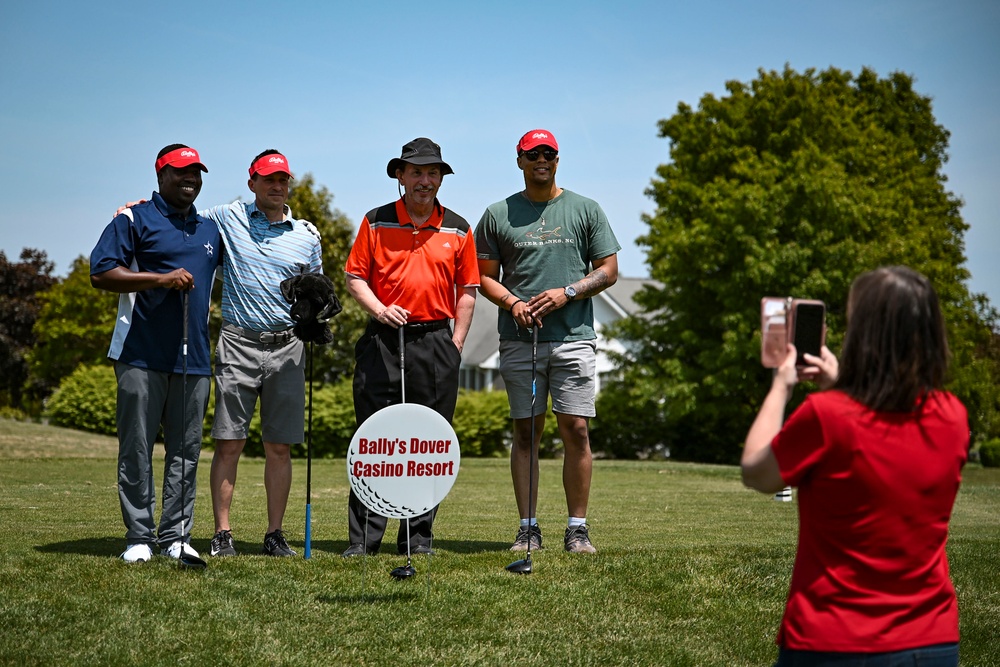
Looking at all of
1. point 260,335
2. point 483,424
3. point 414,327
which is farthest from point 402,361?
point 483,424

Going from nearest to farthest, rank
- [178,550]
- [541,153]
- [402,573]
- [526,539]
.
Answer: [402,573], [178,550], [526,539], [541,153]

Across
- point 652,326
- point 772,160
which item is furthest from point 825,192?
Answer: point 652,326

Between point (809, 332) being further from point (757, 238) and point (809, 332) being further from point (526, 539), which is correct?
point (757, 238)

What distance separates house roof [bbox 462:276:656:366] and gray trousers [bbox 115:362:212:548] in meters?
44.4

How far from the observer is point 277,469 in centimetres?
705

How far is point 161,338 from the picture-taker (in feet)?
21.7

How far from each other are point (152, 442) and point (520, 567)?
243cm

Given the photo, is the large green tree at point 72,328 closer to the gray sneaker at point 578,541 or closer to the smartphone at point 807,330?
the gray sneaker at point 578,541

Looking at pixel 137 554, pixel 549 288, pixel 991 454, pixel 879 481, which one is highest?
pixel 549 288

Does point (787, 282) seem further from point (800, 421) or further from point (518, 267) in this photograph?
point (800, 421)

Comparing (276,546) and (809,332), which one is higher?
(809,332)

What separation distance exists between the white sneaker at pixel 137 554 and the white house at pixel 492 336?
42.6 meters

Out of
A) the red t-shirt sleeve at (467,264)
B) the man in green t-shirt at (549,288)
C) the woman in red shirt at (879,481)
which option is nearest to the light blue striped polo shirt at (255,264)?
the red t-shirt sleeve at (467,264)

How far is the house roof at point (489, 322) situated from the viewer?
53.3 metres
